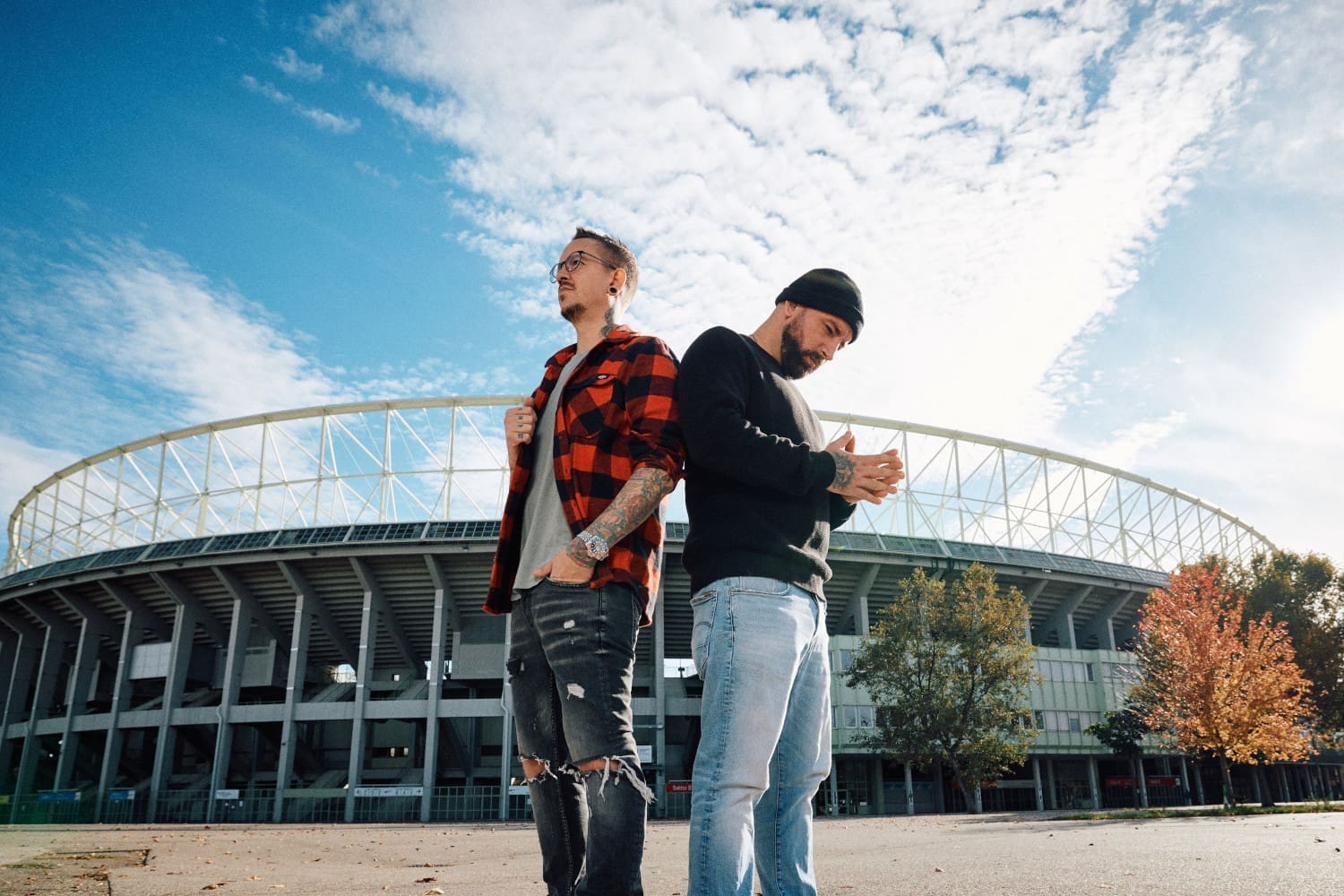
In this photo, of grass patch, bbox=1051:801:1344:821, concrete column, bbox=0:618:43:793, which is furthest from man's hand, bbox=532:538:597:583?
concrete column, bbox=0:618:43:793

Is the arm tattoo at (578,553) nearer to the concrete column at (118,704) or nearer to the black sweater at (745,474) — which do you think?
the black sweater at (745,474)

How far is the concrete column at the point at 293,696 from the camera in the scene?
31.0 metres

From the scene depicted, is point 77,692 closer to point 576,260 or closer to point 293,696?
point 293,696

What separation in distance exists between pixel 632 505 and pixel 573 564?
0.82 ft

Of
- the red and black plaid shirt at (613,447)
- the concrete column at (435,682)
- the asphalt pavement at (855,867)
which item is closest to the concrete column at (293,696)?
the concrete column at (435,682)

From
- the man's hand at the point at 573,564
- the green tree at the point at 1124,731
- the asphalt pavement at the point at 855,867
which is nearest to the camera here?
the man's hand at the point at 573,564

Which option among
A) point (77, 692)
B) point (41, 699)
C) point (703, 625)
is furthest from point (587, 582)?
point (41, 699)

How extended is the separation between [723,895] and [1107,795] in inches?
1711

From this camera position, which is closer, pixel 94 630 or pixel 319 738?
pixel 94 630

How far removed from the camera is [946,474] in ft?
134

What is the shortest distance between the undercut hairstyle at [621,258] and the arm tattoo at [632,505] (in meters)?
0.92

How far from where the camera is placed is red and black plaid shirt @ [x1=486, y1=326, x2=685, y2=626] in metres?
2.66

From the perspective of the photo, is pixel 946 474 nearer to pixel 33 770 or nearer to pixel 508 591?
pixel 508 591

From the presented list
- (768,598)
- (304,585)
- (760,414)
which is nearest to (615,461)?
(760,414)
